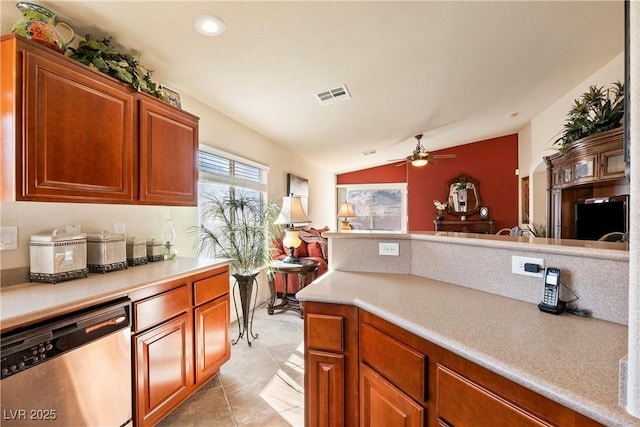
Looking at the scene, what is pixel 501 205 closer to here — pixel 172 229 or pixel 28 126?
pixel 172 229

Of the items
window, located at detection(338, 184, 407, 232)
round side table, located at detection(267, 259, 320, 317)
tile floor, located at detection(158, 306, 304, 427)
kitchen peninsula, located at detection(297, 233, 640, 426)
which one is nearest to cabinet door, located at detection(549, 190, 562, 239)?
kitchen peninsula, located at detection(297, 233, 640, 426)

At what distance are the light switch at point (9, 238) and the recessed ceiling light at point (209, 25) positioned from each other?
1.57 meters

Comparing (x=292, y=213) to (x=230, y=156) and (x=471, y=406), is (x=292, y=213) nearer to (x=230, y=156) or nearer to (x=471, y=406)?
(x=230, y=156)

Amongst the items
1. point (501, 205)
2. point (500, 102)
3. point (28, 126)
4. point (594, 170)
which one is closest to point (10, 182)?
point (28, 126)

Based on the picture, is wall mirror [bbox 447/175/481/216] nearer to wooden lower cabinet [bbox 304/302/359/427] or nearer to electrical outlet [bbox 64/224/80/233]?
wooden lower cabinet [bbox 304/302/359/427]

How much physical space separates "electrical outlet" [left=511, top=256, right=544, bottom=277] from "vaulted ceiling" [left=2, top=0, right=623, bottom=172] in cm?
170

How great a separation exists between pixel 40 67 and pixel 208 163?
1.76 m

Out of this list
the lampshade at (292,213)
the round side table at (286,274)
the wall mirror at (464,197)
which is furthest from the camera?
the wall mirror at (464,197)

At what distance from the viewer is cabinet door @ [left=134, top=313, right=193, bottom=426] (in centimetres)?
156

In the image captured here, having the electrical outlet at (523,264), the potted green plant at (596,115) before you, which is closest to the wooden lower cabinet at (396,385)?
the electrical outlet at (523,264)

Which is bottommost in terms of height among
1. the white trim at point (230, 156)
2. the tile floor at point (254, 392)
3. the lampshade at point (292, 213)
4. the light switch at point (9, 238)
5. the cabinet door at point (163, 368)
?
the tile floor at point (254, 392)

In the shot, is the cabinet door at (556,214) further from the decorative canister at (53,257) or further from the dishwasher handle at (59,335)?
the decorative canister at (53,257)

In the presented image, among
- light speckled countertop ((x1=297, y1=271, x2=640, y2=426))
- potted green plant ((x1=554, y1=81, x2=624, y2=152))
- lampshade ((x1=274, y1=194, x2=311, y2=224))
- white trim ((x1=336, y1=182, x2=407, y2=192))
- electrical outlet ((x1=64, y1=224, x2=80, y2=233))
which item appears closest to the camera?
light speckled countertop ((x1=297, y1=271, x2=640, y2=426))

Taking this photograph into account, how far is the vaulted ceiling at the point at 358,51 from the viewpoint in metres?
1.74
